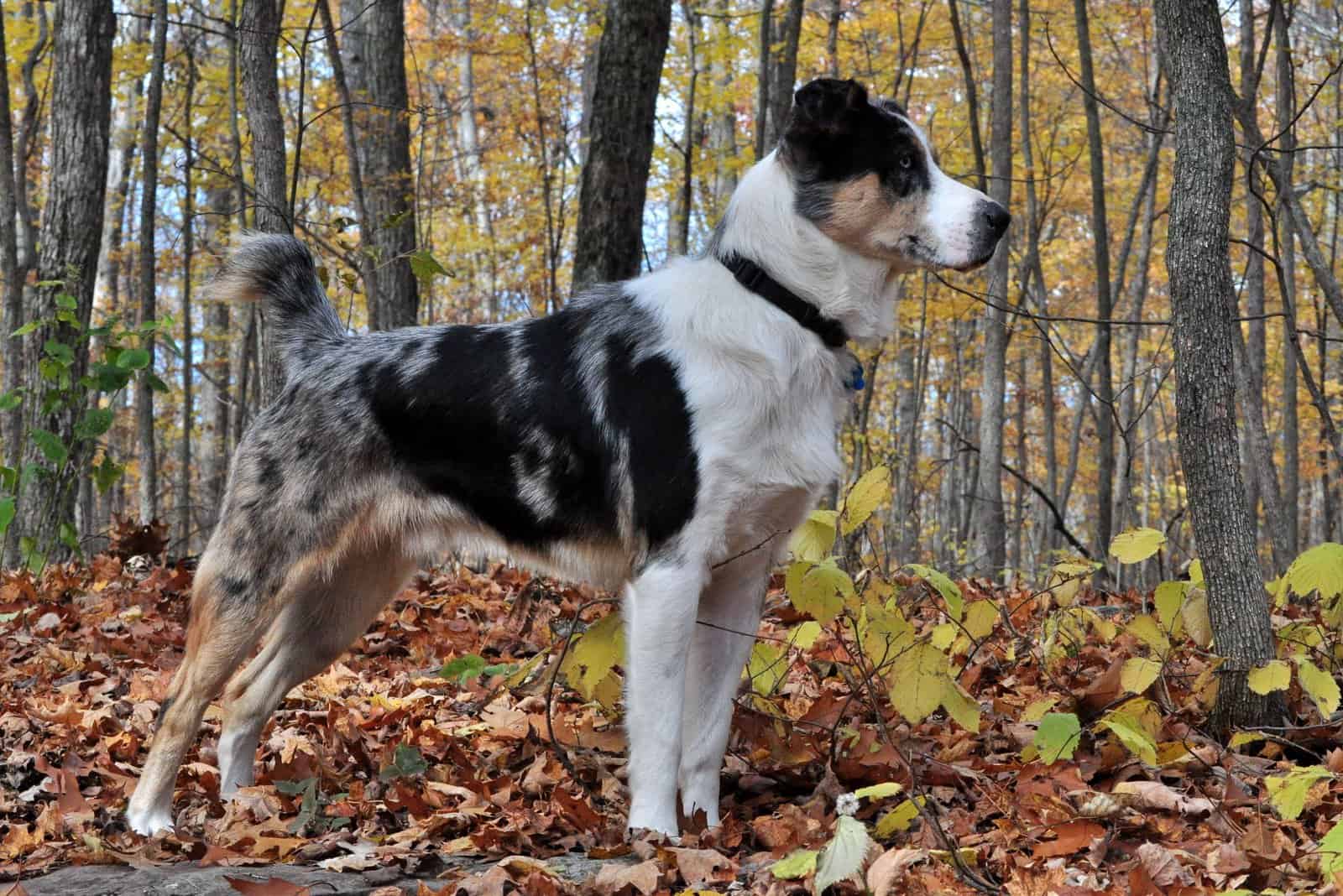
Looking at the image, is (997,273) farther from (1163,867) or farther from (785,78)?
(1163,867)

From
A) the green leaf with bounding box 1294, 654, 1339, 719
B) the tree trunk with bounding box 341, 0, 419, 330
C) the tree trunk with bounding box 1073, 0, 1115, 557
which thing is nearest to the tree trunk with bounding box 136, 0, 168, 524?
the tree trunk with bounding box 341, 0, 419, 330

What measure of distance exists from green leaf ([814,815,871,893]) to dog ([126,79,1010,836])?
3.35 feet

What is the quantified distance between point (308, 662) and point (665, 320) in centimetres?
189

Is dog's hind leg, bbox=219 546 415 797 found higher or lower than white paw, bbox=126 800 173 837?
higher

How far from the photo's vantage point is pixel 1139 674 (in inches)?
150

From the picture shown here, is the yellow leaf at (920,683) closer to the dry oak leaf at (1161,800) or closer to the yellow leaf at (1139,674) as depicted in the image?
the dry oak leaf at (1161,800)

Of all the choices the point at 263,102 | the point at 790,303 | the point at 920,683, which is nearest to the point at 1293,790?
the point at 920,683

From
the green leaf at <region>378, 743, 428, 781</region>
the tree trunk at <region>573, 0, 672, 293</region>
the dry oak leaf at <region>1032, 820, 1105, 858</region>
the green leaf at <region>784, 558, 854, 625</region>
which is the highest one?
the tree trunk at <region>573, 0, 672, 293</region>

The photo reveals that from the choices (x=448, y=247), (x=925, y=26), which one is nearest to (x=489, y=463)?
(x=925, y=26)

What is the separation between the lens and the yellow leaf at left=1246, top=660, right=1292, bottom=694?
3.54 meters

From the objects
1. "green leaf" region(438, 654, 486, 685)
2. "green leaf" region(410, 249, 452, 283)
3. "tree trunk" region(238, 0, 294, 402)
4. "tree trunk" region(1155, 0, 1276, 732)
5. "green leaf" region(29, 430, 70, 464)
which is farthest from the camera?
"tree trunk" region(238, 0, 294, 402)

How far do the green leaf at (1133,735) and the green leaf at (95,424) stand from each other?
549 centimetres

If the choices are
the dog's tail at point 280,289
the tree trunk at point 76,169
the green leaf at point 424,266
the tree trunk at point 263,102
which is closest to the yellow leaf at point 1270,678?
the dog's tail at point 280,289

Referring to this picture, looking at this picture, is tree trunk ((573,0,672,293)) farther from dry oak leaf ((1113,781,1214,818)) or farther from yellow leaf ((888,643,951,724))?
dry oak leaf ((1113,781,1214,818))
